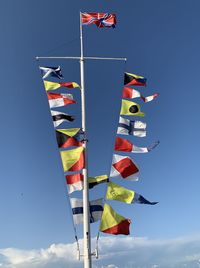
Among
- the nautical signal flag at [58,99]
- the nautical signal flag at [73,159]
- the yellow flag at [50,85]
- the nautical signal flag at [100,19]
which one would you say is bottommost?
the nautical signal flag at [73,159]

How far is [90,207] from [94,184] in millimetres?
1150

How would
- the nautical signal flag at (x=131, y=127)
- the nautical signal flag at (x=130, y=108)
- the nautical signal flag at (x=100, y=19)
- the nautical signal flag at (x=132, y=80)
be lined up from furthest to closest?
1. the nautical signal flag at (x=100, y=19)
2. the nautical signal flag at (x=132, y=80)
3. the nautical signal flag at (x=130, y=108)
4. the nautical signal flag at (x=131, y=127)

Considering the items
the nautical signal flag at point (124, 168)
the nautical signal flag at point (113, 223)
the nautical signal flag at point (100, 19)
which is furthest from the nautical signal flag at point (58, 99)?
the nautical signal flag at point (100, 19)

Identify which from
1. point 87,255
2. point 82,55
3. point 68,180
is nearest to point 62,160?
point 68,180

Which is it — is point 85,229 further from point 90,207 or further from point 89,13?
point 89,13

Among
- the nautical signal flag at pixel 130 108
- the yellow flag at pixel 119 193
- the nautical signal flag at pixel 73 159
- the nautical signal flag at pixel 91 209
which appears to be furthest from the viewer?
the nautical signal flag at pixel 130 108

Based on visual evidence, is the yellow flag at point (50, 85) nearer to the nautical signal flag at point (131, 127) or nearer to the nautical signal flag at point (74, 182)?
the nautical signal flag at point (131, 127)

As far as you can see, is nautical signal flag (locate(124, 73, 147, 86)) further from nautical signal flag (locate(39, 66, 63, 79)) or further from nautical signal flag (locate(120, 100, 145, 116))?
nautical signal flag (locate(39, 66, 63, 79))

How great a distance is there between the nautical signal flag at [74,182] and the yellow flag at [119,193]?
1.48 metres

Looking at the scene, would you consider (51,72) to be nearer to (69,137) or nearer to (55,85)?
(55,85)

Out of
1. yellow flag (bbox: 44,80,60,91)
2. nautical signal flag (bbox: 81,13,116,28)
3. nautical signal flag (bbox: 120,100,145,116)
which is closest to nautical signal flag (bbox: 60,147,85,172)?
nautical signal flag (bbox: 120,100,145,116)

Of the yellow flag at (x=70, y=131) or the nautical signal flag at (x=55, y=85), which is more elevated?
the nautical signal flag at (x=55, y=85)

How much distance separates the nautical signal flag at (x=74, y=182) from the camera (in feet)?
61.4

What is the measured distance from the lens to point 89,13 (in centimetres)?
2541
